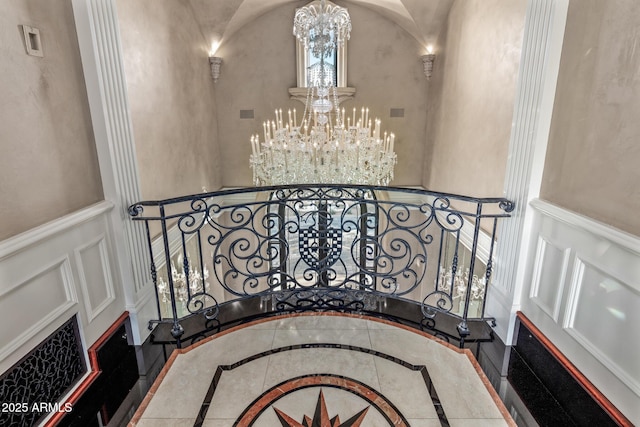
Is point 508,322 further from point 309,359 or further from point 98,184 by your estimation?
point 98,184

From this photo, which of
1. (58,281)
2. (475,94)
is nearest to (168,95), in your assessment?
(58,281)

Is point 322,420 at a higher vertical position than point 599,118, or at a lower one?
lower

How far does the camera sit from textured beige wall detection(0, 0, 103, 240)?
154cm

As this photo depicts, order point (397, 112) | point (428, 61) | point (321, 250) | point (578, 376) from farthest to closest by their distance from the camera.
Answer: point (397, 112) < point (428, 61) < point (321, 250) < point (578, 376)

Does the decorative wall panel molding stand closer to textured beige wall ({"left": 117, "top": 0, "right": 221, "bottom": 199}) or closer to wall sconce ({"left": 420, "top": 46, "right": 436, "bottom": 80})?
textured beige wall ({"left": 117, "top": 0, "right": 221, "bottom": 199})

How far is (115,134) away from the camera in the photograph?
2.10 m

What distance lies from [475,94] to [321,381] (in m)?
3.40

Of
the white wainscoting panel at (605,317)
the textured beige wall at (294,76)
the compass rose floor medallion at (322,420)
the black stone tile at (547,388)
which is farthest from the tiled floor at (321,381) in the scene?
the textured beige wall at (294,76)

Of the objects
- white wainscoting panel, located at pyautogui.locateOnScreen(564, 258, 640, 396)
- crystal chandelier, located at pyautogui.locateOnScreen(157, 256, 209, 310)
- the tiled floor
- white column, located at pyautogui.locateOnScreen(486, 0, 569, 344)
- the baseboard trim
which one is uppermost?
white column, located at pyautogui.locateOnScreen(486, 0, 569, 344)

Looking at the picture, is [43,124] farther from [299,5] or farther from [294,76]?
[299,5]

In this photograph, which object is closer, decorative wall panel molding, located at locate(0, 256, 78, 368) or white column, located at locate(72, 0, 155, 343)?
decorative wall panel molding, located at locate(0, 256, 78, 368)

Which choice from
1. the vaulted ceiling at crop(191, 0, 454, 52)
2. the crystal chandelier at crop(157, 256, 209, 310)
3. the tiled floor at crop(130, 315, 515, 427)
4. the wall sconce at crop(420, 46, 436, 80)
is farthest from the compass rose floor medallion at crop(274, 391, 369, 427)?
the wall sconce at crop(420, 46, 436, 80)

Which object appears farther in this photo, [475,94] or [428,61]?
[428,61]

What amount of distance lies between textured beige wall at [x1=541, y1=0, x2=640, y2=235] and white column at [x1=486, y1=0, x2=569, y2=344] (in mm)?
51
